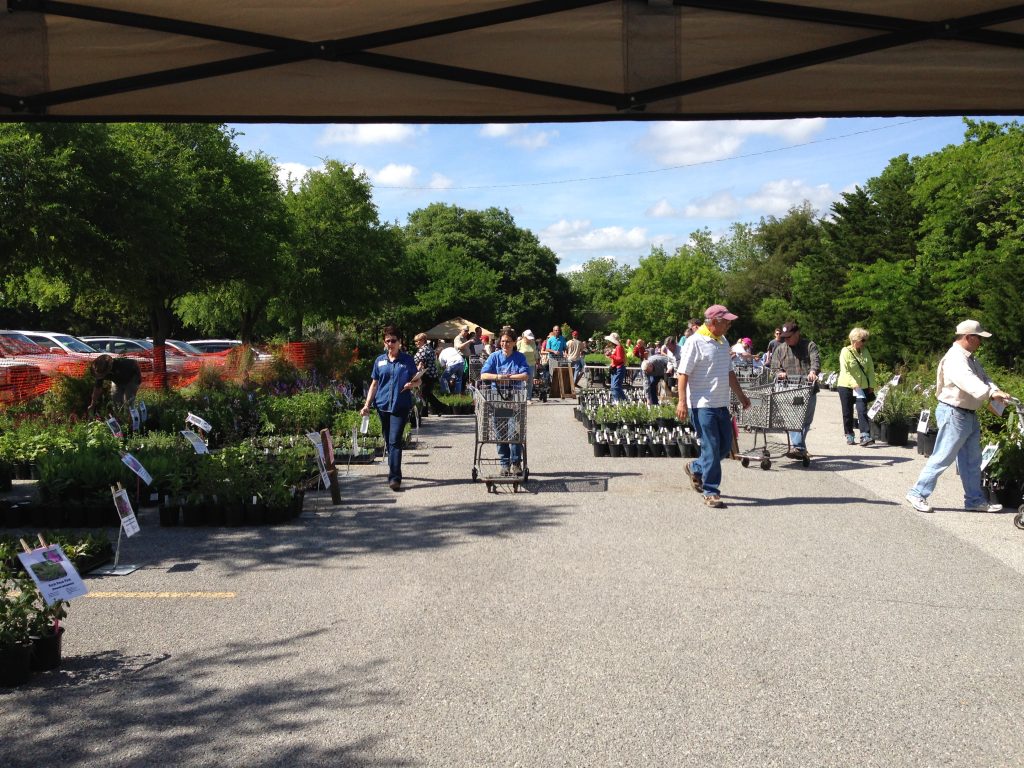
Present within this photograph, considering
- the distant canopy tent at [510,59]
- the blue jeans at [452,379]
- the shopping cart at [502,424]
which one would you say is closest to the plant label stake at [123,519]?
the distant canopy tent at [510,59]

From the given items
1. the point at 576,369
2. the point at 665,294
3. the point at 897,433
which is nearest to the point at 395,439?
the point at 897,433

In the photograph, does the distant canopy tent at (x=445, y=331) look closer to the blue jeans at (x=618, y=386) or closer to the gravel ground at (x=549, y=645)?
the blue jeans at (x=618, y=386)

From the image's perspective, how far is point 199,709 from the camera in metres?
4.62

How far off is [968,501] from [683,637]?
18.6 ft

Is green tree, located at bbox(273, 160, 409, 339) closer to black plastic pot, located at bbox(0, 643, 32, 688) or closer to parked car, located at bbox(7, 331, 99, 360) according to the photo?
parked car, located at bbox(7, 331, 99, 360)

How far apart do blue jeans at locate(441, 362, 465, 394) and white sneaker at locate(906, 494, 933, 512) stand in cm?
1640

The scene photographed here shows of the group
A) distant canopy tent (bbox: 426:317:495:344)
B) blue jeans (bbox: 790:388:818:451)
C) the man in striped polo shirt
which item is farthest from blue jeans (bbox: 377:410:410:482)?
distant canopy tent (bbox: 426:317:495:344)

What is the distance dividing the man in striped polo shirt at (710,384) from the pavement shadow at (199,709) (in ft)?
18.0

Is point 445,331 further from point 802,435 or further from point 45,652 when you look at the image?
point 45,652

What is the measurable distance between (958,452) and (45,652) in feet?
28.1

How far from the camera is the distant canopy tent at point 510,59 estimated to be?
3.48 m

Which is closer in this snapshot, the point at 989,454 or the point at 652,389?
the point at 989,454

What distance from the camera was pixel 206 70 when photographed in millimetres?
3668

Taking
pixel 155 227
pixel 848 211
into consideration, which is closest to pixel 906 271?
pixel 848 211
